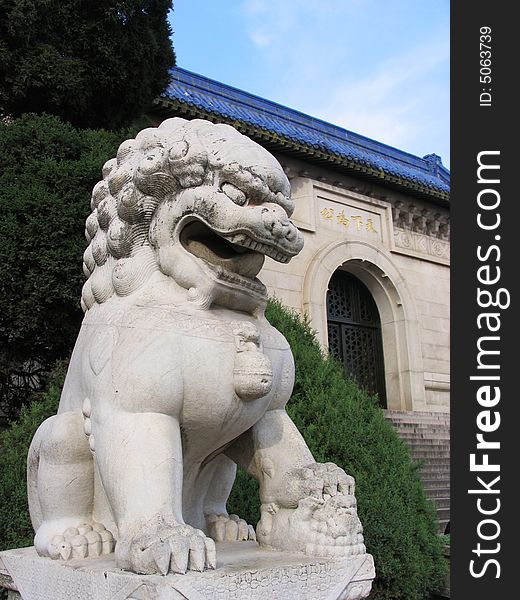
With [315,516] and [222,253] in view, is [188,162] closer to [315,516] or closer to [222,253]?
[222,253]

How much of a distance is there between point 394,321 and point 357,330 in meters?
0.70

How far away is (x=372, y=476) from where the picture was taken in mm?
3994

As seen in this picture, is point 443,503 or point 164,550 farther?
point 443,503

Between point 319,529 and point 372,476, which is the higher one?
point 319,529

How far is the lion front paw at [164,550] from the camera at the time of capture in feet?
4.44

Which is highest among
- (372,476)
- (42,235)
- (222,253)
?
(42,235)

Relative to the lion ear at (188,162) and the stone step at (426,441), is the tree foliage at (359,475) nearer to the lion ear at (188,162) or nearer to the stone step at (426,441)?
the lion ear at (188,162)

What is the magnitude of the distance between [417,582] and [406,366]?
7.76 m

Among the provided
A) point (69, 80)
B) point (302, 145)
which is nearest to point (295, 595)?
point (69, 80)

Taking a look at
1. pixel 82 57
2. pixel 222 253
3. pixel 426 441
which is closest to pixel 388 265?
pixel 426 441

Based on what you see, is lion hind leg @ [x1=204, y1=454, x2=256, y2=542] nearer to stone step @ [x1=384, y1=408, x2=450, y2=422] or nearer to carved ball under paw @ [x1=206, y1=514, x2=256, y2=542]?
carved ball under paw @ [x1=206, y1=514, x2=256, y2=542]

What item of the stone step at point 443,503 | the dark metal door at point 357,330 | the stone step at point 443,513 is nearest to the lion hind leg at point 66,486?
the stone step at point 443,513

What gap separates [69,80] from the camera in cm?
617

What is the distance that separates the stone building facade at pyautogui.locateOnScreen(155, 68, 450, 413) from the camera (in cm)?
1004
